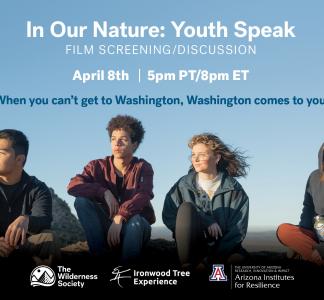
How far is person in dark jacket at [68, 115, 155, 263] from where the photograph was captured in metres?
5.87

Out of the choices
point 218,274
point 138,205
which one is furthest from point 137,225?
point 218,274

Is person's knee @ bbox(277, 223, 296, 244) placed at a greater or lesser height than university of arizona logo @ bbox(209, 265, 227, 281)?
greater

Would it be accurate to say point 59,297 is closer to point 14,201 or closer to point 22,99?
point 14,201

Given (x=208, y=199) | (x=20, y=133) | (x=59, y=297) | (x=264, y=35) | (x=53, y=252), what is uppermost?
(x=264, y=35)

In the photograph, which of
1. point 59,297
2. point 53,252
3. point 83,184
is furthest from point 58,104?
point 59,297

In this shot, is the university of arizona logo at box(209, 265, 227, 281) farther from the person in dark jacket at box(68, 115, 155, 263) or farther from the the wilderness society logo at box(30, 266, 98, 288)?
the the wilderness society logo at box(30, 266, 98, 288)

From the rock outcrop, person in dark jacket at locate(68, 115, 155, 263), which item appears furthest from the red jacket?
the rock outcrop

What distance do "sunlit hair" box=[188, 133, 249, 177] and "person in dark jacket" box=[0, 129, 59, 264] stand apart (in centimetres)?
139

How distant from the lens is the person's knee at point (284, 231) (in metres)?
5.85

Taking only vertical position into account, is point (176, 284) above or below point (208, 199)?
below

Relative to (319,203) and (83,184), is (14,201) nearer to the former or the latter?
(83,184)

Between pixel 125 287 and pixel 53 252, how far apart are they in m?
0.70

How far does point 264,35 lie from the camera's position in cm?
591

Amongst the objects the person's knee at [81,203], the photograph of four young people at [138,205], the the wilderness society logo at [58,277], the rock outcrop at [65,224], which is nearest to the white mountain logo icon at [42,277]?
the the wilderness society logo at [58,277]
